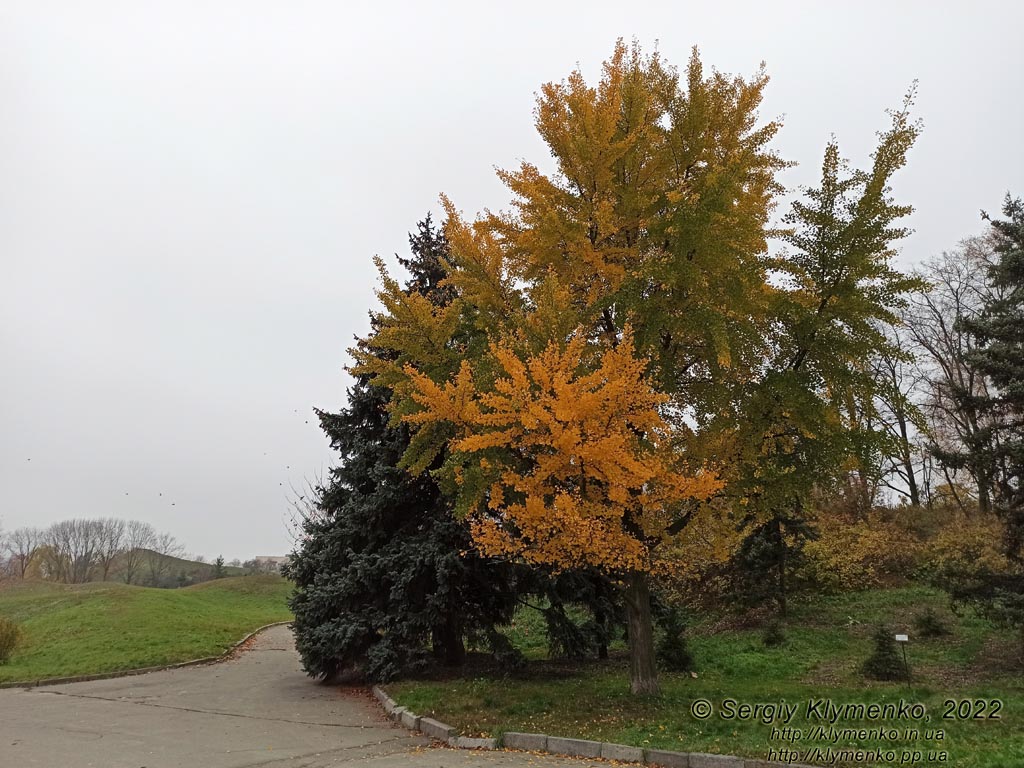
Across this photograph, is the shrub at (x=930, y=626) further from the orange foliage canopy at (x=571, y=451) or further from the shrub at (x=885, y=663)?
the orange foliage canopy at (x=571, y=451)

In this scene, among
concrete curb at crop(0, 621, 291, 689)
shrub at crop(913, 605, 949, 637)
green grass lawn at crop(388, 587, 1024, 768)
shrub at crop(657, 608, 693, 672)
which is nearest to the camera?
green grass lawn at crop(388, 587, 1024, 768)

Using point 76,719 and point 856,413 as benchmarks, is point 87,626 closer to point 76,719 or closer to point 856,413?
point 76,719

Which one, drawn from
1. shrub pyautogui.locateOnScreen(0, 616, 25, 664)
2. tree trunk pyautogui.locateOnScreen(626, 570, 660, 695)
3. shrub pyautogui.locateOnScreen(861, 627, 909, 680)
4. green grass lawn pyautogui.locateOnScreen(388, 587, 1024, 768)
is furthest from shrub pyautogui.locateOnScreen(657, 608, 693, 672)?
shrub pyautogui.locateOnScreen(0, 616, 25, 664)

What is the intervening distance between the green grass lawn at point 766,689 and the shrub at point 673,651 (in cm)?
32

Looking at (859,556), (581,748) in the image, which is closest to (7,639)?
(581,748)

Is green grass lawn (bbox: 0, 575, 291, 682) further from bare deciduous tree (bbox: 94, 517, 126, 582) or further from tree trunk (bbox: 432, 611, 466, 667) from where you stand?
bare deciduous tree (bbox: 94, 517, 126, 582)

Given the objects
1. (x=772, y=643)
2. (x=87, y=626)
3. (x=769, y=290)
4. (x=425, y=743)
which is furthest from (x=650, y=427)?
(x=87, y=626)

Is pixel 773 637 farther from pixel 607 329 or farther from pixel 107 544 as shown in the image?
pixel 107 544

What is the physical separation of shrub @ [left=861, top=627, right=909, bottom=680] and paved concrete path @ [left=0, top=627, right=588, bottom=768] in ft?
20.3

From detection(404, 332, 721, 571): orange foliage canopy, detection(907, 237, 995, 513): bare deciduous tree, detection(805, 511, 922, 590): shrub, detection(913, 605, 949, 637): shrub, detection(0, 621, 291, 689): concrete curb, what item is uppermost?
detection(907, 237, 995, 513): bare deciduous tree

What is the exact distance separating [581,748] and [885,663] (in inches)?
238

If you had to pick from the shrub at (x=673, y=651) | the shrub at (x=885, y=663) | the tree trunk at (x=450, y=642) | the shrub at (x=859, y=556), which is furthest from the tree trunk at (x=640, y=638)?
the shrub at (x=859, y=556)

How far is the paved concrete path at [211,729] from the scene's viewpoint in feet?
22.5

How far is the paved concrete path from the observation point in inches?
269
